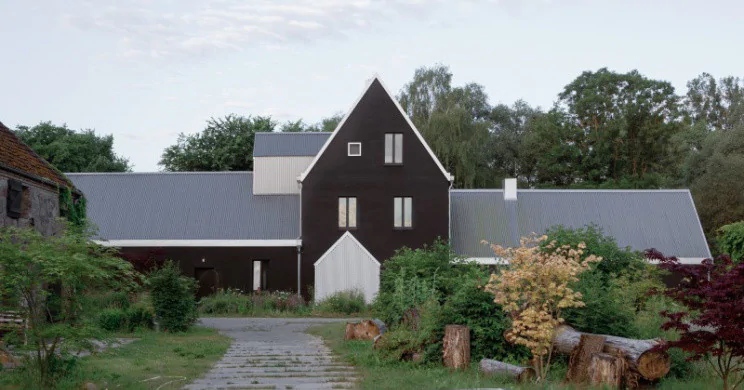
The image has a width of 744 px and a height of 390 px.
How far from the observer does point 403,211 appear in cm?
4019

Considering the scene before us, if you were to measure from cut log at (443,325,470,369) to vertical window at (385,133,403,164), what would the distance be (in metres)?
24.7

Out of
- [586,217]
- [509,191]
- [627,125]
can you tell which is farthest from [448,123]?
[586,217]

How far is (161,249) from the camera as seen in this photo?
3959 cm

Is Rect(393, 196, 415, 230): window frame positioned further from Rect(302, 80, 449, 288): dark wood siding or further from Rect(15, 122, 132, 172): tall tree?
Rect(15, 122, 132, 172): tall tree

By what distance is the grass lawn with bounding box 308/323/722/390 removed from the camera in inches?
526

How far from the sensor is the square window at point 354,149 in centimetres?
3975

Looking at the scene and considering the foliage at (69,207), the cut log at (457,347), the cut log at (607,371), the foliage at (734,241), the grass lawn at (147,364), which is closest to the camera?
the cut log at (607,371)

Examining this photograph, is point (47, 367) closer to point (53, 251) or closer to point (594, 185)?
point (53, 251)

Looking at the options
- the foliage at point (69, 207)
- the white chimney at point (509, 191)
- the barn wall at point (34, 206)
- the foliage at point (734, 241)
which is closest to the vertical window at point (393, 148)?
the white chimney at point (509, 191)

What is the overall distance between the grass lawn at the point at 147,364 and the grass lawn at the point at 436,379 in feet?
9.86

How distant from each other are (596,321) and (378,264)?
23.2m

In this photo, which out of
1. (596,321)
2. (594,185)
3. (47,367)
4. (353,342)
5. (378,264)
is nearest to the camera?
(47,367)

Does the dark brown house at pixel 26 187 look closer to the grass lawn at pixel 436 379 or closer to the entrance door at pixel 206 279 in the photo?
the grass lawn at pixel 436 379

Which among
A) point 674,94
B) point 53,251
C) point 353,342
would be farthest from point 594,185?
point 53,251
